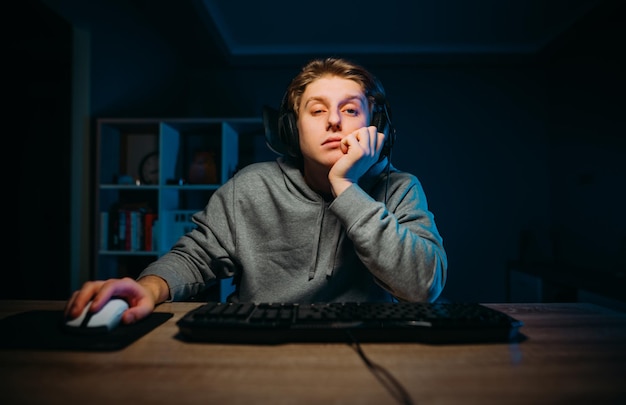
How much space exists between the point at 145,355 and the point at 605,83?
3659 mm

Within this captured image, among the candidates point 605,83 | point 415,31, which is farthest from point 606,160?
point 415,31

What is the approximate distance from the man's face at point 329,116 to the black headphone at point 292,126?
51 mm

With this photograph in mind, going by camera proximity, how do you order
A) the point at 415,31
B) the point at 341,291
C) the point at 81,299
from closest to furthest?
the point at 81,299, the point at 341,291, the point at 415,31

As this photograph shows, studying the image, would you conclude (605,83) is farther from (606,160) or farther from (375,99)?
(375,99)

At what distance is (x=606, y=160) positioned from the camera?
119 inches

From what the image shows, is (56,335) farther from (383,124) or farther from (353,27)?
(353,27)

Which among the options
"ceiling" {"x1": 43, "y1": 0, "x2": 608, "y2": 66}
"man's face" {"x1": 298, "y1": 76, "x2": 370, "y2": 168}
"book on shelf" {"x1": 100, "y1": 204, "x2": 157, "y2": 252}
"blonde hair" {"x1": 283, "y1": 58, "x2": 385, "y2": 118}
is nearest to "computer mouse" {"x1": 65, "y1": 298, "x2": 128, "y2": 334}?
"man's face" {"x1": 298, "y1": 76, "x2": 370, "y2": 168}

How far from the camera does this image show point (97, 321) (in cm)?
60

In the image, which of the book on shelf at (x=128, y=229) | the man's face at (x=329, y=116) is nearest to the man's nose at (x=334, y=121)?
the man's face at (x=329, y=116)

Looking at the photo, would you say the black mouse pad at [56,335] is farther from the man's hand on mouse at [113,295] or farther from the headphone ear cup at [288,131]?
the headphone ear cup at [288,131]

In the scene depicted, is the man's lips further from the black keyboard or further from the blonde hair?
the black keyboard

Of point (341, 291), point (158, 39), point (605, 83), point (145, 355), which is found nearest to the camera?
point (145, 355)

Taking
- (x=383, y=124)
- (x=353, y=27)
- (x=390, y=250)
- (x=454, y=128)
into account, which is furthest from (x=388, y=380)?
(x=454, y=128)

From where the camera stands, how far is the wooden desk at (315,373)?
0.40 metres
